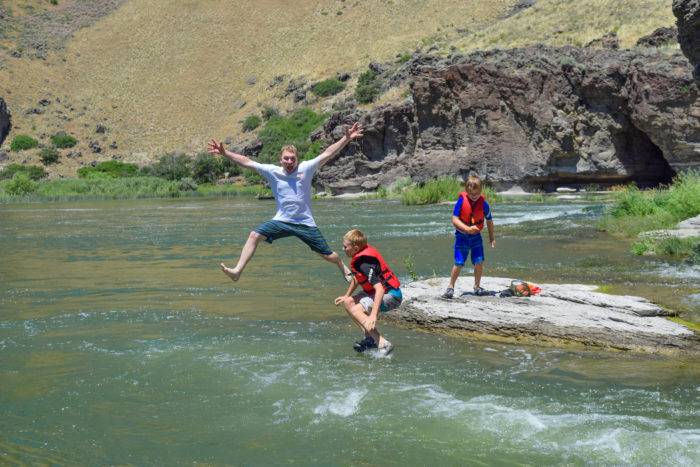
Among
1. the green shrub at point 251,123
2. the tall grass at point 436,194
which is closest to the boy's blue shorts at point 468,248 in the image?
the tall grass at point 436,194

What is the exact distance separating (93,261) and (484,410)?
1374cm

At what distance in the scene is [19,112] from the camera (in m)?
88.2

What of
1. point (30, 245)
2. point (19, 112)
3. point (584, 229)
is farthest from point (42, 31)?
point (584, 229)

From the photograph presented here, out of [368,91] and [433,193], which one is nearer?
[433,193]

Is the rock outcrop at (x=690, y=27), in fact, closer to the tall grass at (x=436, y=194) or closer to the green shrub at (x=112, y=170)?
the tall grass at (x=436, y=194)

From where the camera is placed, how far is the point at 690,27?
14.8 m

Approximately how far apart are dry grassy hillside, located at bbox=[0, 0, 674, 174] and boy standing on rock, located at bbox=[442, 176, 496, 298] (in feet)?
206

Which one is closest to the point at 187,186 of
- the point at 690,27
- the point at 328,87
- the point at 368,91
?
the point at 368,91

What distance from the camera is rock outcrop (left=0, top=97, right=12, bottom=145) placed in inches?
3305

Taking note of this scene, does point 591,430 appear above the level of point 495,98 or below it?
below

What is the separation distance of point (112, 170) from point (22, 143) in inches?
520

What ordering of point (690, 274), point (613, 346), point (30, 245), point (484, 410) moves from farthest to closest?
point (30, 245) < point (690, 274) < point (613, 346) < point (484, 410)

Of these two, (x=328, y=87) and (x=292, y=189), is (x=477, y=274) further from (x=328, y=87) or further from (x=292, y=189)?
(x=328, y=87)

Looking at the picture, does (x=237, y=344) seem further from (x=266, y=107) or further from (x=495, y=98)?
(x=266, y=107)
